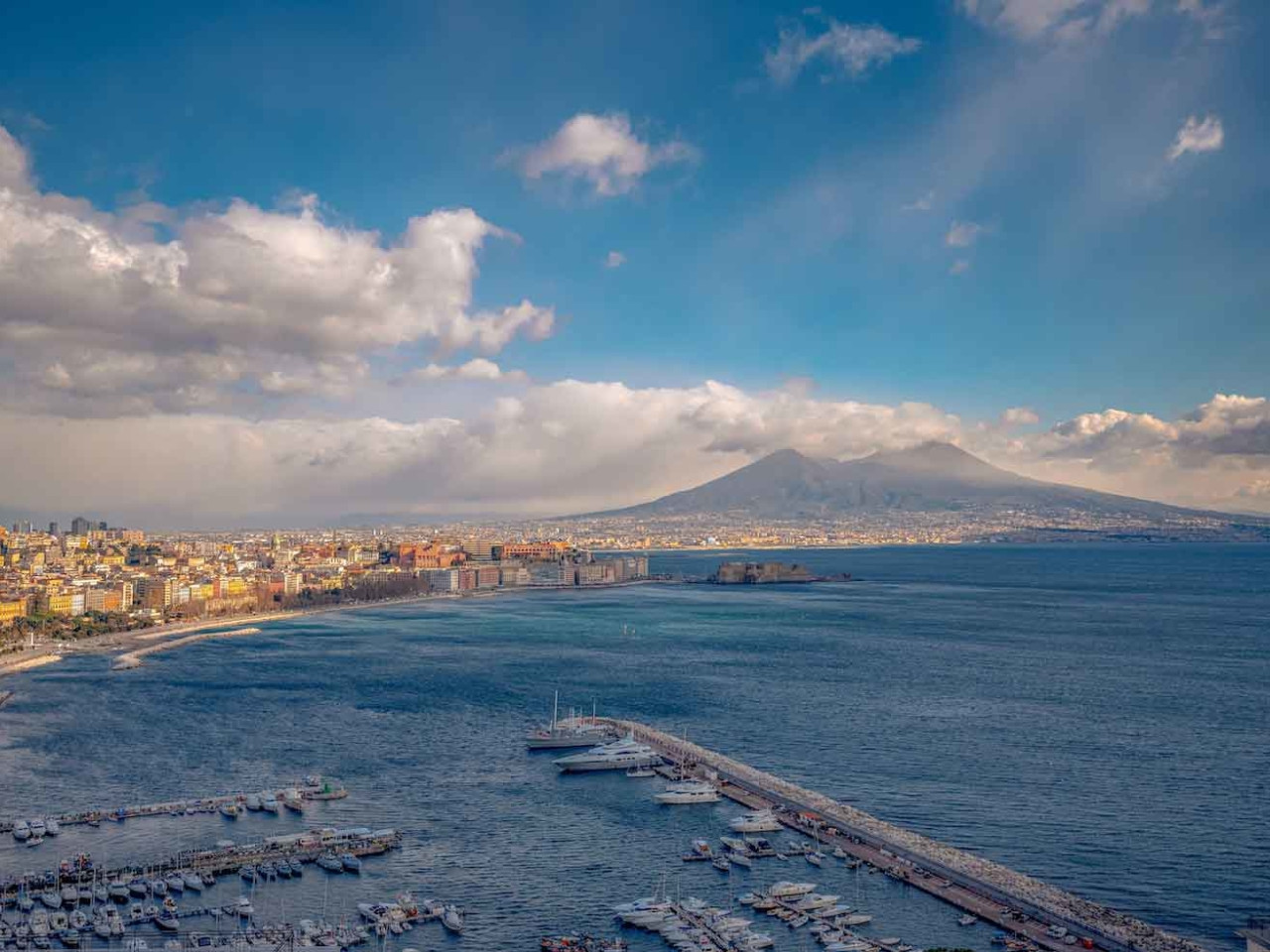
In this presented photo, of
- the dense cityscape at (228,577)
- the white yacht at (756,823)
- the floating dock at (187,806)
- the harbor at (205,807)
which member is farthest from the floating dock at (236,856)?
the dense cityscape at (228,577)

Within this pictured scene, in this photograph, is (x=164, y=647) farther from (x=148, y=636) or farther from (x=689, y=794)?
(x=689, y=794)

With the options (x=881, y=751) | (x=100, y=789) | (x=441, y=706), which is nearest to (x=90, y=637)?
(x=441, y=706)

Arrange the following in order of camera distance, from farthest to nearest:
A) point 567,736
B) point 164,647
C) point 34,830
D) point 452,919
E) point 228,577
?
1. point 228,577
2. point 164,647
3. point 567,736
4. point 34,830
5. point 452,919

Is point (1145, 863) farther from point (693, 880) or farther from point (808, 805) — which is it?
point (693, 880)

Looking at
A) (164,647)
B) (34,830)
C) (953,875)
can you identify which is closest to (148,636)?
(164,647)

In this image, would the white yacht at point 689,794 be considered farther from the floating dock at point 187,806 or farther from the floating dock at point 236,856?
the floating dock at point 187,806

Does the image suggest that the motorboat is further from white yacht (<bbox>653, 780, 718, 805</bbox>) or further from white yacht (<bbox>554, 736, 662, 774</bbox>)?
white yacht (<bbox>554, 736, 662, 774</bbox>)
